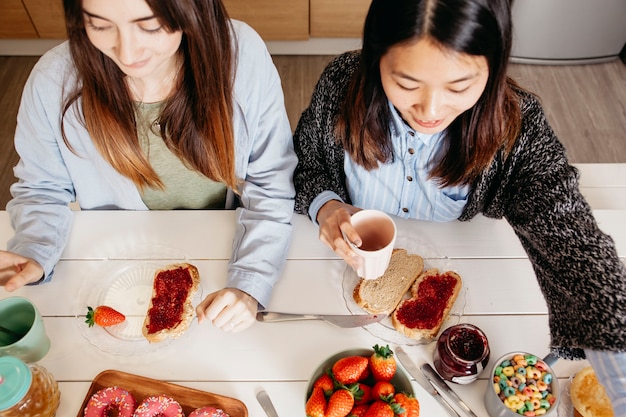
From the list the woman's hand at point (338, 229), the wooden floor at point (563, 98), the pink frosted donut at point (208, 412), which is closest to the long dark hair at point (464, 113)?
the woman's hand at point (338, 229)

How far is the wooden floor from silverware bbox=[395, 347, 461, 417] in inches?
73.0

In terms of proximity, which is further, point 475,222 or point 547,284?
point 475,222

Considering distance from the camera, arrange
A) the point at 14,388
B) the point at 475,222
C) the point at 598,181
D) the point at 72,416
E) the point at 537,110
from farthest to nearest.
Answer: the point at 598,181, the point at 475,222, the point at 537,110, the point at 72,416, the point at 14,388

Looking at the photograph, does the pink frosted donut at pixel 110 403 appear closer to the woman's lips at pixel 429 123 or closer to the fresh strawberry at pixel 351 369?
the fresh strawberry at pixel 351 369

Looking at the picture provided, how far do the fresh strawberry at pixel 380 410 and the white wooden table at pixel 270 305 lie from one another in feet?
0.43

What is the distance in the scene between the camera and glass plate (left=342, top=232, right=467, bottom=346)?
1075 millimetres

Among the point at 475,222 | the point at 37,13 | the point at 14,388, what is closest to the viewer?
Result: the point at 14,388

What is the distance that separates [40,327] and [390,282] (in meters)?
0.72

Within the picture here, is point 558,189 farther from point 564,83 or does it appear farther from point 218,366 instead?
point 564,83

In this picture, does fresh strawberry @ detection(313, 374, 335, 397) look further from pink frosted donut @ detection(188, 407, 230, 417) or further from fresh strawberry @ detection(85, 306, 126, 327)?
fresh strawberry @ detection(85, 306, 126, 327)

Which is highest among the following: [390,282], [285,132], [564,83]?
[285,132]

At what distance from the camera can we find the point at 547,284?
107cm

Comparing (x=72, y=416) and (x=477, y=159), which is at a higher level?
(x=477, y=159)

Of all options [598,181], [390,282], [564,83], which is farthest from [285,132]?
[564,83]
